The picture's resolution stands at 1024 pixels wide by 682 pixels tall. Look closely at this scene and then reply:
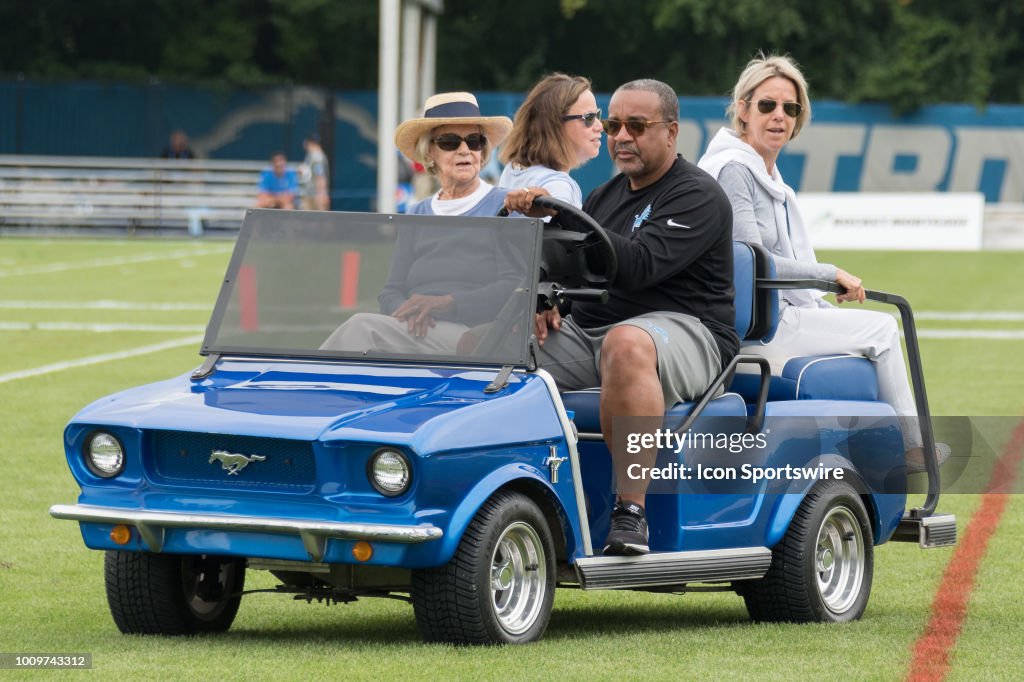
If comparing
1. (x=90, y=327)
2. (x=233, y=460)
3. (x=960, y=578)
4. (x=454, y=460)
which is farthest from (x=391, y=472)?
(x=90, y=327)

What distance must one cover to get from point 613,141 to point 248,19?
161 feet

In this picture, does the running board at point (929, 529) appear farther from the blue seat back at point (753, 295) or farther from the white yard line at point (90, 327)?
the white yard line at point (90, 327)

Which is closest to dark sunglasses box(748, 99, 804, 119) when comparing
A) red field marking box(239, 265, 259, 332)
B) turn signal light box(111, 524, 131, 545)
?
red field marking box(239, 265, 259, 332)

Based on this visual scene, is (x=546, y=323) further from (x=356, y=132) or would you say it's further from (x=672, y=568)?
(x=356, y=132)

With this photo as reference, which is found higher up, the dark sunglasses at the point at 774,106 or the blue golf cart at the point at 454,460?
the dark sunglasses at the point at 774,106

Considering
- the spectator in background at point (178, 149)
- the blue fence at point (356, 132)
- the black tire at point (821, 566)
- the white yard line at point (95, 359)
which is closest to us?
the black tire at point (821, 566)

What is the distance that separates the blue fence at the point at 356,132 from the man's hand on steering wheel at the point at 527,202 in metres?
37.4

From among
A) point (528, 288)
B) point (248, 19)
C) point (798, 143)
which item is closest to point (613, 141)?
point (528, 288)

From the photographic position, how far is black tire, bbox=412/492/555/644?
586 cm

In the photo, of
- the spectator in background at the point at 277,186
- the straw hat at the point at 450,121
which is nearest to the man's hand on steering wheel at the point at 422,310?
the straw hat at the point at 450,121

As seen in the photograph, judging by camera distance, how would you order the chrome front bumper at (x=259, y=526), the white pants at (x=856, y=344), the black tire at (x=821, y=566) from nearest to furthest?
the chrome front bumper at (x=259, y=526)
the black tire at (x=821, y=566)
the white pants at (x=856, y=344)

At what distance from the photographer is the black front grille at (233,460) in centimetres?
586

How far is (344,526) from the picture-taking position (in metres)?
5.68

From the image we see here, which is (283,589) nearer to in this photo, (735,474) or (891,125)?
(735,474)
